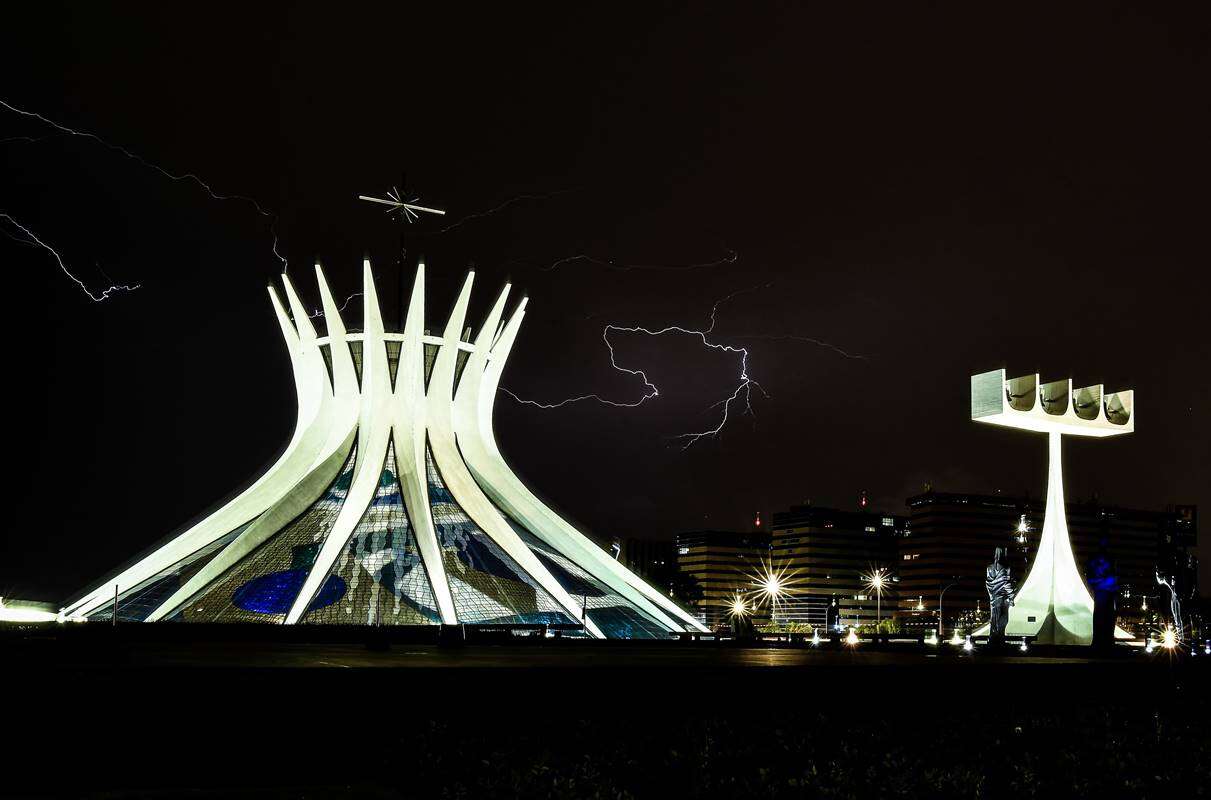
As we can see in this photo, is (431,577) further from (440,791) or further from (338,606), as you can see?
(440,791)

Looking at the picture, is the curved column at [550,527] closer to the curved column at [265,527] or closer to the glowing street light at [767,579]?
the curved column at [265,527]

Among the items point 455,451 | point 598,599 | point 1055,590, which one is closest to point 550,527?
point 598,599

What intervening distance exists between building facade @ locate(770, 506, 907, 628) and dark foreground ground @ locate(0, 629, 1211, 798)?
108 meters

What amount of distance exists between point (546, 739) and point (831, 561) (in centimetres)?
11306

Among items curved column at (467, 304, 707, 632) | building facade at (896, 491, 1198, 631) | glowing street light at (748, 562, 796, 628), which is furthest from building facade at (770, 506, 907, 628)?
curved column at (467, 304, 707, 632)

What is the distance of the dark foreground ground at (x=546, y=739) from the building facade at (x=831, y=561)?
108m

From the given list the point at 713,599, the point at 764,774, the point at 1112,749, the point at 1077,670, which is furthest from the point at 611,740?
the point at 713,599

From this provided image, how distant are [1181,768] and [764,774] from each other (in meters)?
2.83

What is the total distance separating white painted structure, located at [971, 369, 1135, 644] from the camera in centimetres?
3572

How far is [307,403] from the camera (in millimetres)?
32438

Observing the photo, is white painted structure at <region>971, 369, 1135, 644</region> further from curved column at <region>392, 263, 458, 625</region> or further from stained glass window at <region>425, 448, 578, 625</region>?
curved column at <region>392, 263, 458, 625</region>

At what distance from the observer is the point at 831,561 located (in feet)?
384

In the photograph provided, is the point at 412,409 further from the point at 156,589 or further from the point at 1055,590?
the point at 1055,590

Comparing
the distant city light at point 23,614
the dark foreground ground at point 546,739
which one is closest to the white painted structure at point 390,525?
the distant city light at point 23,614
